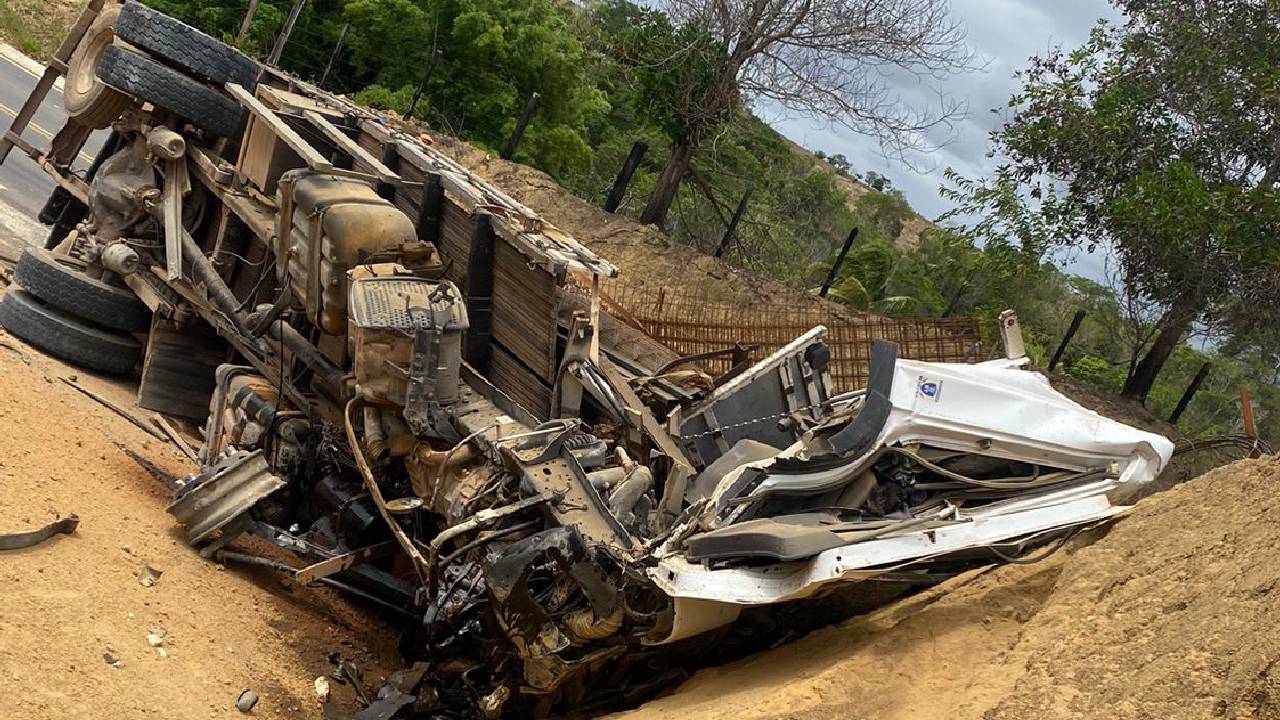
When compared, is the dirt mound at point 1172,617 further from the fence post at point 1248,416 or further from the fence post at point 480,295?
the fence post at point 480,295

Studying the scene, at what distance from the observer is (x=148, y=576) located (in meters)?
5.24

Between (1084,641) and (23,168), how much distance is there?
47.3 ft

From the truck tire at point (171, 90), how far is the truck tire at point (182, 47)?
0.11m

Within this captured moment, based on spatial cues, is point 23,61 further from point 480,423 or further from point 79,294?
point 480,423

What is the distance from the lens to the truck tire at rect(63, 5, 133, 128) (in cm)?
891

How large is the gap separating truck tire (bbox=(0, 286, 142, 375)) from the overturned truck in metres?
0.02

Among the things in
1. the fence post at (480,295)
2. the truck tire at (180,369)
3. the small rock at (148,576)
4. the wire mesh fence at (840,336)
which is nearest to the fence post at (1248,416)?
the wire mesh fence at (840,336)

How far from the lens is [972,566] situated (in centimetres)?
498

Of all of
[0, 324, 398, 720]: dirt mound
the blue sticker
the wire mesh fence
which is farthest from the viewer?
the wire mesh fence

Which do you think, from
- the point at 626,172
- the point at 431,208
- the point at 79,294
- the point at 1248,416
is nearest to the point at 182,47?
the point at 79,294

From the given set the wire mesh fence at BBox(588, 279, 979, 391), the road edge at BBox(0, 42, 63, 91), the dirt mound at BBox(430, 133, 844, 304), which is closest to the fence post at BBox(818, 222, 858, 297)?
the dirt mound at BBox(430, 133, 844, 304)

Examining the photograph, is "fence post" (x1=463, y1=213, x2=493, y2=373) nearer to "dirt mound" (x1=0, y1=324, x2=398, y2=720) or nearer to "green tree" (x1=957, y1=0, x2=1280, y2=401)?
"dirt mound" (x1=0, y1=324, x2=398, y2=720)

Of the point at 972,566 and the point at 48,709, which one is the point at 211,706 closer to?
the point at 48,709

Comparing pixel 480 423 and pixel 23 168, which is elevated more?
pixel 480 423
